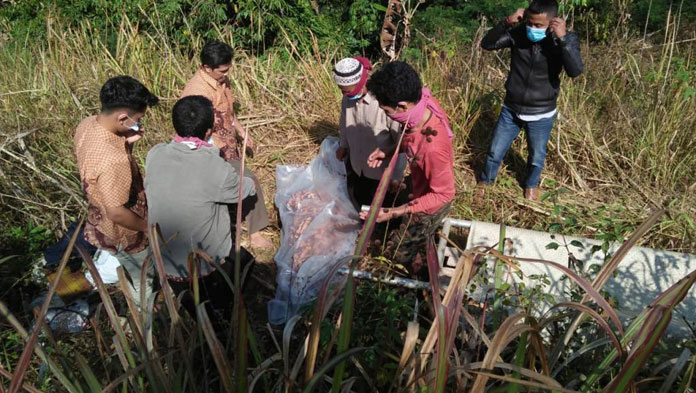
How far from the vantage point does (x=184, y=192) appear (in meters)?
2.09

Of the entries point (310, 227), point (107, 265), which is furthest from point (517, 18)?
point (107, 265)

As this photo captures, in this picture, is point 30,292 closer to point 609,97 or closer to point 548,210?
point 548,210

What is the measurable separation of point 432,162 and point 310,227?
3.31 ft

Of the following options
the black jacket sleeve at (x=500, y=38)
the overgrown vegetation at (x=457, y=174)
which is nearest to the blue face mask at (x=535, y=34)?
the black jacket sleeve at (x=500, y=38)

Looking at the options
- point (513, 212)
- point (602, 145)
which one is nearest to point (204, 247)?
point (513, 212)

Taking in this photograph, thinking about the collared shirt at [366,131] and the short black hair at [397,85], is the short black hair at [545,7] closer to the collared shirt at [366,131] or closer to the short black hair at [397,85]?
the collared shirt at [366,131]

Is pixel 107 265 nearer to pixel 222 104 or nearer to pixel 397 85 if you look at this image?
pixel 222 104

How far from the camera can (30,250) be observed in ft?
9.47

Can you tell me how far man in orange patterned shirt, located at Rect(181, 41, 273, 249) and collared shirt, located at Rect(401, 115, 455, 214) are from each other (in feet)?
4.11

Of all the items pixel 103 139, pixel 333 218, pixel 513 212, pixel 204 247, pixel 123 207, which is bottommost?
pixel 513 212

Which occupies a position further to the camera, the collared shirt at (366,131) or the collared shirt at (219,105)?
the collared shirt at (219,105)

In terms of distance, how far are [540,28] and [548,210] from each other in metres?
1.24

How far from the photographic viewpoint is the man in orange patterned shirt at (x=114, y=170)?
209cm

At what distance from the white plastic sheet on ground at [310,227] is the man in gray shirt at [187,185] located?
544 millimetres
